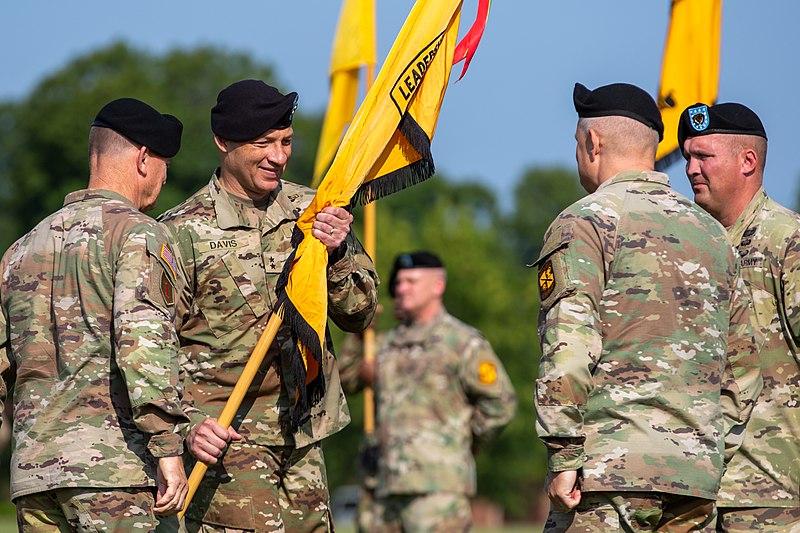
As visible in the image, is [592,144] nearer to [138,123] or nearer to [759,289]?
[759,289]

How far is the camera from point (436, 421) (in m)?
11.8

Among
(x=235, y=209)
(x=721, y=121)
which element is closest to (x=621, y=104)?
(x=721, y=121)

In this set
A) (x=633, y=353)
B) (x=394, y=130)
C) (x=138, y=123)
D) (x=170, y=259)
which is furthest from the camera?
(x=394, y=130)

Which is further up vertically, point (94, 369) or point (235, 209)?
point (235, 209)

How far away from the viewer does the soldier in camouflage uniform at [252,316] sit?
6.41 m

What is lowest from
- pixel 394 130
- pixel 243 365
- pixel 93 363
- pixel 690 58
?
pixel 243 365

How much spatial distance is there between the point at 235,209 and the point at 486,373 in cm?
558

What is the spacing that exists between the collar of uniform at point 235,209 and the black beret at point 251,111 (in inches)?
11.7

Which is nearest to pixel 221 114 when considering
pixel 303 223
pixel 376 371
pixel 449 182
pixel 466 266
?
pixel 303 223

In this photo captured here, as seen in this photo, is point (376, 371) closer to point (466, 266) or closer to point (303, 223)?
point (303, 223)

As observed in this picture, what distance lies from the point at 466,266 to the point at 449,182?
78.9ft

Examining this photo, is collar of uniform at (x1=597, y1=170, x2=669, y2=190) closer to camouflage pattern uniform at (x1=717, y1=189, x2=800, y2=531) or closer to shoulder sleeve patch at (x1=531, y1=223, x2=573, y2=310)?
shoulder sleeve patch at (x1=531, y1=223, x2=573, y2=310)

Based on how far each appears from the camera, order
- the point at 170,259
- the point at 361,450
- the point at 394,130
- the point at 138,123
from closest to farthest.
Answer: the point at 170,259 → the point at 138,123 → the point at 394,130 → the point at 361,450

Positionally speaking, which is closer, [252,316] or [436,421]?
[252,316]
